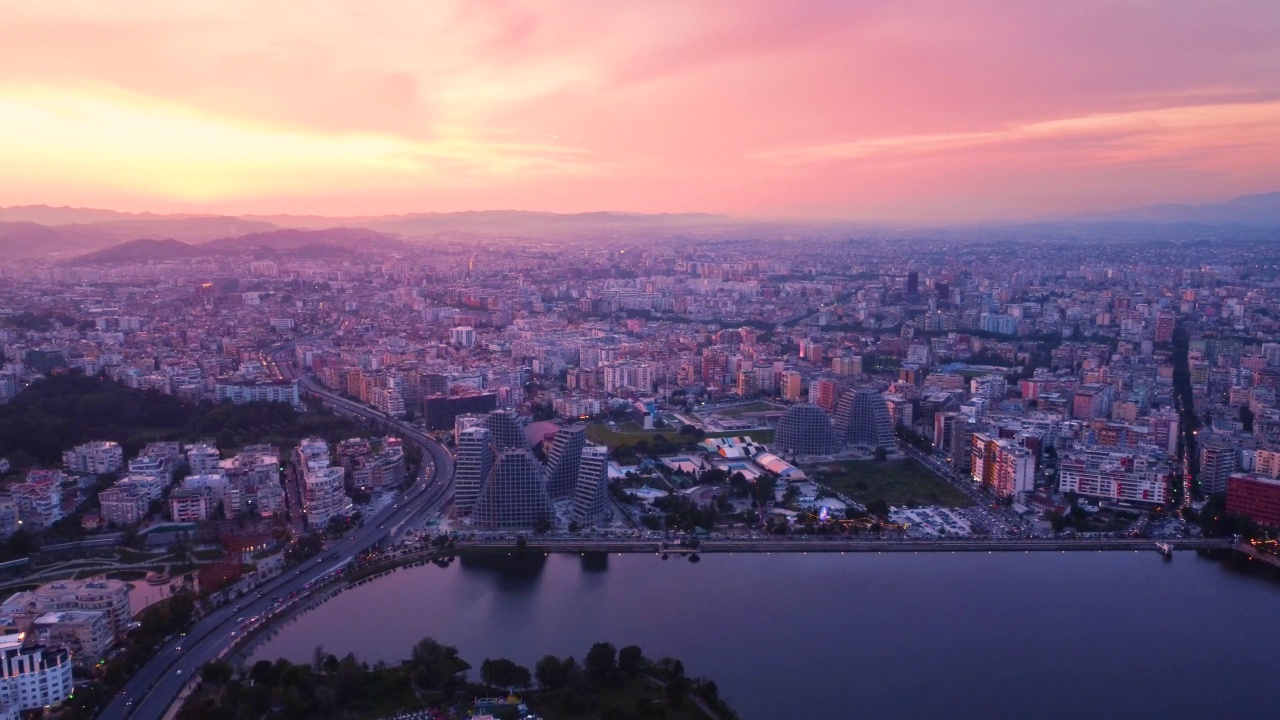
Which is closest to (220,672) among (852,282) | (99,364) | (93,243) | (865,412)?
(865,412)

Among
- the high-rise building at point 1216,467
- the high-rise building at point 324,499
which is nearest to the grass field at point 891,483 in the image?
the high-rise building at point 1216,467

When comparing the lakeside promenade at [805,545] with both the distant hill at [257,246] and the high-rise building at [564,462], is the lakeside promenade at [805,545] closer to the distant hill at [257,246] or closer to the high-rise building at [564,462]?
the high-rise building at [564,462]

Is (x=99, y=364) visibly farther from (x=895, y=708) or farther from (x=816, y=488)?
(x=895, y=708)

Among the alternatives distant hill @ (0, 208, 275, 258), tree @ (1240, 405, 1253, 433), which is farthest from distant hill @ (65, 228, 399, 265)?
tree @ (1240, 405, 1253, 433)

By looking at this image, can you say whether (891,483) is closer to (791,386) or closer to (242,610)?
(791,386)

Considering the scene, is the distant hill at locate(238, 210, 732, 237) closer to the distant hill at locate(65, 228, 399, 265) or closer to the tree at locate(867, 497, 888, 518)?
the distant hill at locate(65, 228, 399, 265)
